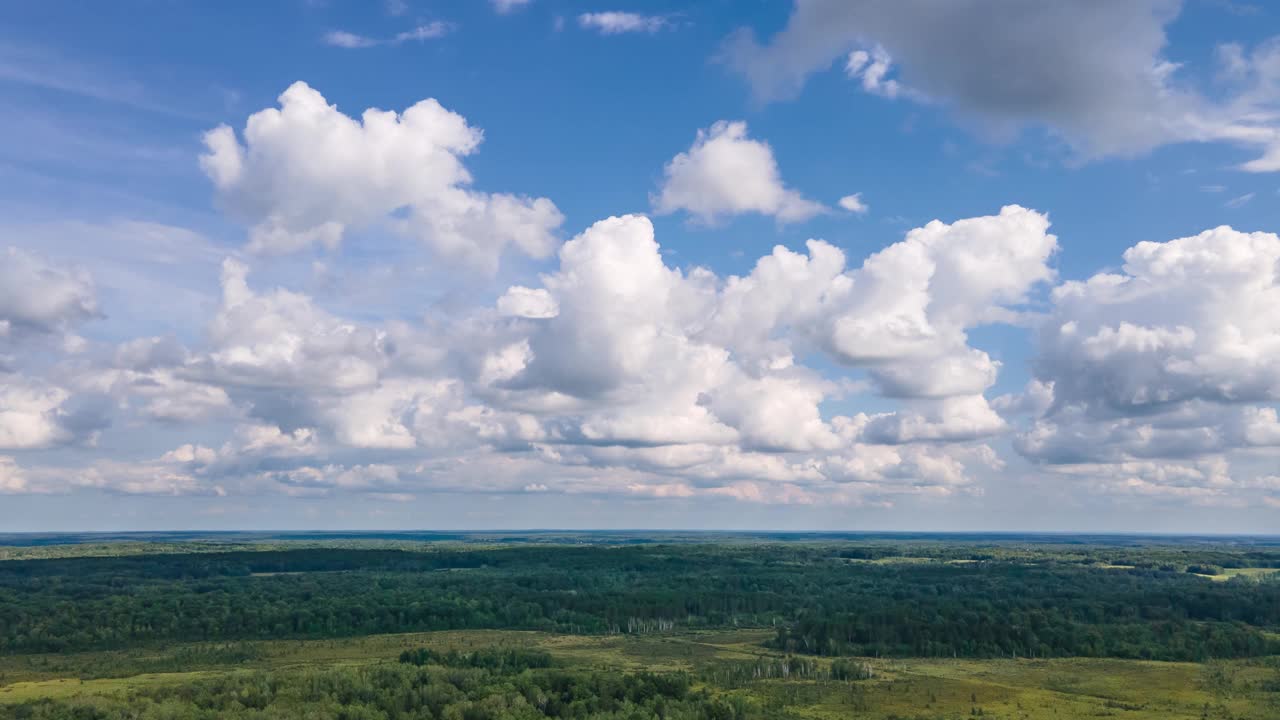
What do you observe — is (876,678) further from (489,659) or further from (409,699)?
(409,699)

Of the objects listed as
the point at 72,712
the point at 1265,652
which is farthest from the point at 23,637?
the point at 1265,652

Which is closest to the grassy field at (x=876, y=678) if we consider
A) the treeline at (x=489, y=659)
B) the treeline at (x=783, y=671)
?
the treeline at (x=783, y=671)

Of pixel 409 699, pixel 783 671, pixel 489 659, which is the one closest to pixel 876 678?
pixel 783 671

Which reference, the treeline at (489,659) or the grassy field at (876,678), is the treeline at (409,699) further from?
the treeline at (489,659)

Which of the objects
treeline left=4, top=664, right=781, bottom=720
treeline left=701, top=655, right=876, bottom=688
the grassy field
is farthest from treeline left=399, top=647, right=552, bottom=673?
treeline left=701, top=655, right=876, bottom=688

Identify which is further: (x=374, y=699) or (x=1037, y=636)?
(x=1037, y=636)

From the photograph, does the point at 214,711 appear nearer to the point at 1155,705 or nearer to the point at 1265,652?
the point at 1155,705
